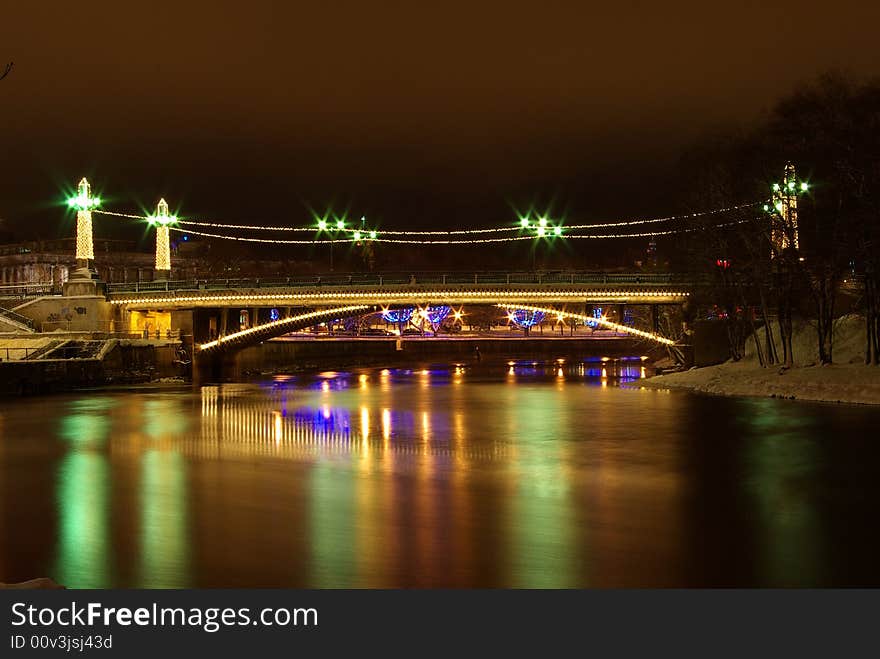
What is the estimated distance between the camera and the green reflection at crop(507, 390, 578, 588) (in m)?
12.9

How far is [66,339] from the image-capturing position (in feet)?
190

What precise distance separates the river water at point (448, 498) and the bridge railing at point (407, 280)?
59.9 ft

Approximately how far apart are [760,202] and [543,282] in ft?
62.0

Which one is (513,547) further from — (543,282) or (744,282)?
(543,282)

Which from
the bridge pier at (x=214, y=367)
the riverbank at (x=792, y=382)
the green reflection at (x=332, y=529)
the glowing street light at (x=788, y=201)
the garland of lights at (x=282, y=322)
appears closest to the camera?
the green reflection at (x=332, y=529)

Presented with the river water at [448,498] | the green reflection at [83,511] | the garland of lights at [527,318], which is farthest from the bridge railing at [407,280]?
the garland of lights at [527,318]

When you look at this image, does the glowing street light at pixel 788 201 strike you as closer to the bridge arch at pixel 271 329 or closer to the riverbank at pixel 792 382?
the riverbank at pixel 792 382

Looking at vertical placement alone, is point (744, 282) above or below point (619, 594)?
above

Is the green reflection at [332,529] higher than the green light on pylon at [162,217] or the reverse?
the reverse

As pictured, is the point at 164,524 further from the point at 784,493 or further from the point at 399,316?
the point at 399,316

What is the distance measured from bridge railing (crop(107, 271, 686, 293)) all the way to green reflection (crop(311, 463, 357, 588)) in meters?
35.3

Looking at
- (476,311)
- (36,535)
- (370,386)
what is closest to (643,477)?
(36,535)

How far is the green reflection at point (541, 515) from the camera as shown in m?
12.9

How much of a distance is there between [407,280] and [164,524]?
44391 millimetres
